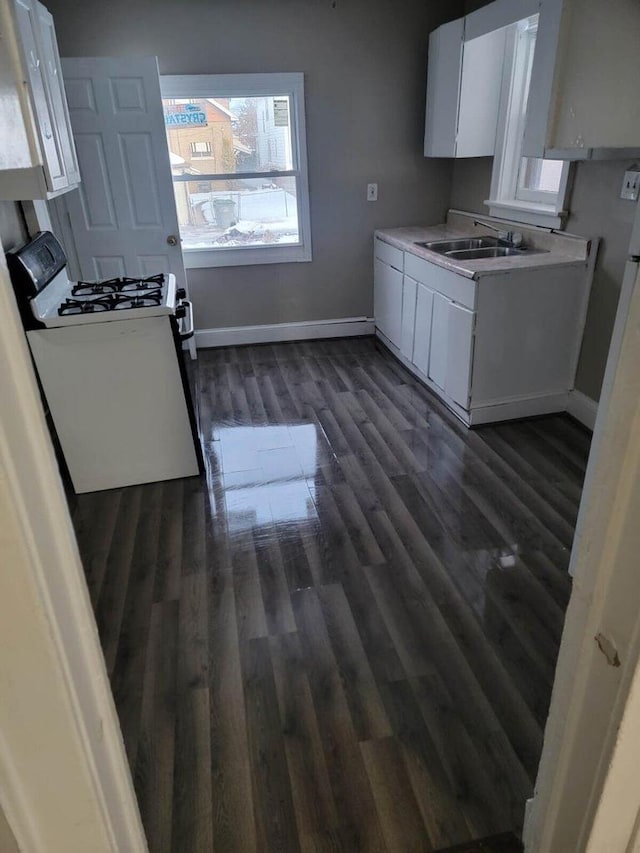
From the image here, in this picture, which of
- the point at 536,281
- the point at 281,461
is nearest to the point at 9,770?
the point at 281,461

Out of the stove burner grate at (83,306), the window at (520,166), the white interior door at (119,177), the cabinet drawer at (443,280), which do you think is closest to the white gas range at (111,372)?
the stove burner grate at (83,306)

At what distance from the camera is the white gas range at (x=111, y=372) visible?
97.4 inches

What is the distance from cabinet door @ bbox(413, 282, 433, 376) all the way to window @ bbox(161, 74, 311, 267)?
127 centimetres

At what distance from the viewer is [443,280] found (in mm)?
3330

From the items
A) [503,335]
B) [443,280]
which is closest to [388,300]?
[443,280]

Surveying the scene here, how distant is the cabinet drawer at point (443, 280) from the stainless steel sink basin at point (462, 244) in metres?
0.15

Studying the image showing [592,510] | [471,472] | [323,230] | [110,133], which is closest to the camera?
[592,510]

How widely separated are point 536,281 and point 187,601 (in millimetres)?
2413

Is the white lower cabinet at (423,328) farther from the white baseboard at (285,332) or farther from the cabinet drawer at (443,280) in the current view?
the white baseboard at (285,332)

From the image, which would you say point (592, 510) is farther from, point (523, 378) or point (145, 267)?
point (145, 267)

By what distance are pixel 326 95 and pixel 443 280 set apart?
6.18 ft

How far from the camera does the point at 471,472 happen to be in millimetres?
2855

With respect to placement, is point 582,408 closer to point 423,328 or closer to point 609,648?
point 423,328

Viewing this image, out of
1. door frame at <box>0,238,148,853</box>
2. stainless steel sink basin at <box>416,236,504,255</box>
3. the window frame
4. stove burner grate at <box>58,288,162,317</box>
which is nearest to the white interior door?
the window frame
